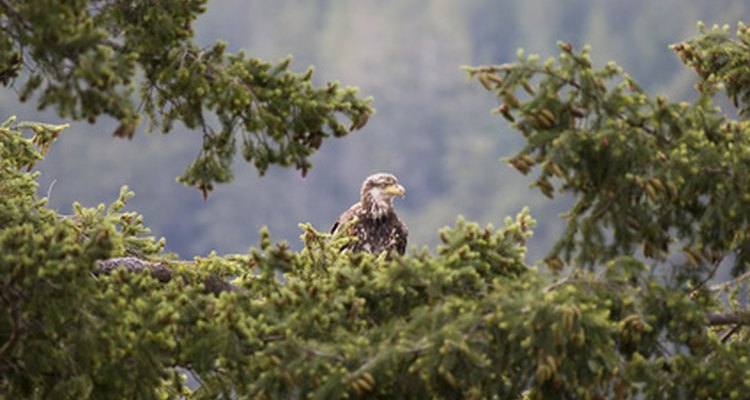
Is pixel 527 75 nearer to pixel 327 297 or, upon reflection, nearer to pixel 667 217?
pixel 667 217

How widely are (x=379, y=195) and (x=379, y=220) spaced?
0.92 ft

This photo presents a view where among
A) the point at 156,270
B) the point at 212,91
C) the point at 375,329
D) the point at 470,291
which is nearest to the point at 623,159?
the point at 470,291

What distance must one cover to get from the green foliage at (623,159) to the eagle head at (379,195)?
704cm

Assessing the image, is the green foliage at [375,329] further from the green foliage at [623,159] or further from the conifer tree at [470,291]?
the green foliage at [623,159]

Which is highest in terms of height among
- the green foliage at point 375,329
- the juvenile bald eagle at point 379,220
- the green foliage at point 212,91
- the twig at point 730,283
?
the juvenile bald eagle at point 379,220

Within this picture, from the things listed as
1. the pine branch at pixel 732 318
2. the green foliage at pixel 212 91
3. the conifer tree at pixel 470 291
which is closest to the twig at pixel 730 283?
the pine branch at pixel 732 318

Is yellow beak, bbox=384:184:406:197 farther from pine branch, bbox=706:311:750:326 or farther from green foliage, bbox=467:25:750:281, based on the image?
green foliage, bbox=467:25:750:281

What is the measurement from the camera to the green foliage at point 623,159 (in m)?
7.80

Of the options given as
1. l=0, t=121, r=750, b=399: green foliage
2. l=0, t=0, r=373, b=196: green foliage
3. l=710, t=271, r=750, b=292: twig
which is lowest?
l=0, t=121, r=750, b=399: green foliage

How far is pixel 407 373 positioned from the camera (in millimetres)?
7488

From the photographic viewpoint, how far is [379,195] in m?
15.4

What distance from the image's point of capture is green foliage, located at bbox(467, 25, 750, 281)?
7801 millimetres

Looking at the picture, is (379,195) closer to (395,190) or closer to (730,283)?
(395,190)

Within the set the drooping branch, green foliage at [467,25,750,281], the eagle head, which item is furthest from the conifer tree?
the eagle head
